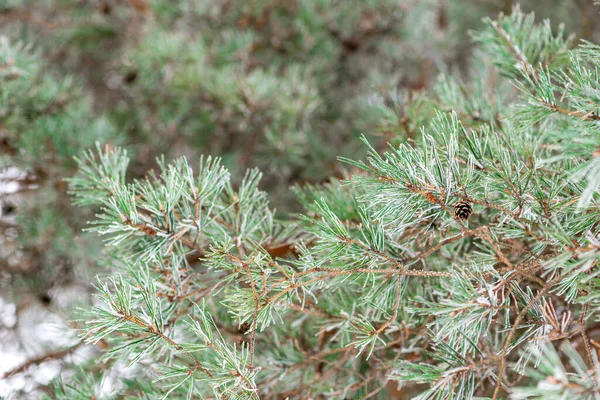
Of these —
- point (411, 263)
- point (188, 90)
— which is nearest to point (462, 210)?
point (411, 263)

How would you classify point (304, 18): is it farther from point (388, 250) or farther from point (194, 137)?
point (388, 250)

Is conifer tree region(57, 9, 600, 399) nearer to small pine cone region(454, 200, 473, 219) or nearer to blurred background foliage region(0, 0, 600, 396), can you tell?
small pine cone region(454, 200, 473, 219)

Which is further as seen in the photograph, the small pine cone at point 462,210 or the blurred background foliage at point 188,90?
the blurred background foliage at point 188,90

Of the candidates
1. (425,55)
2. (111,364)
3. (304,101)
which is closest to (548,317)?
(111,364)

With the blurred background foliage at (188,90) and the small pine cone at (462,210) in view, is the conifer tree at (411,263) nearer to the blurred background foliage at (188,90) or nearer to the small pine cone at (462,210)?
the small pine cone at (462,210)

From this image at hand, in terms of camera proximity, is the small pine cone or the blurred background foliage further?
the blurred background foliage

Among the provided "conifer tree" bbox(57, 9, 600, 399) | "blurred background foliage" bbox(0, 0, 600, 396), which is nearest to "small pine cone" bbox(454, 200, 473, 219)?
"conifer tree" bbox(57, 9, 600, 399)

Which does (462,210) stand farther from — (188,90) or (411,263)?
(188,90)

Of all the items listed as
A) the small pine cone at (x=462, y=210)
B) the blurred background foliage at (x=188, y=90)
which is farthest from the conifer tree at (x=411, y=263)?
the blurred background foliage at (x=188, y=90)
